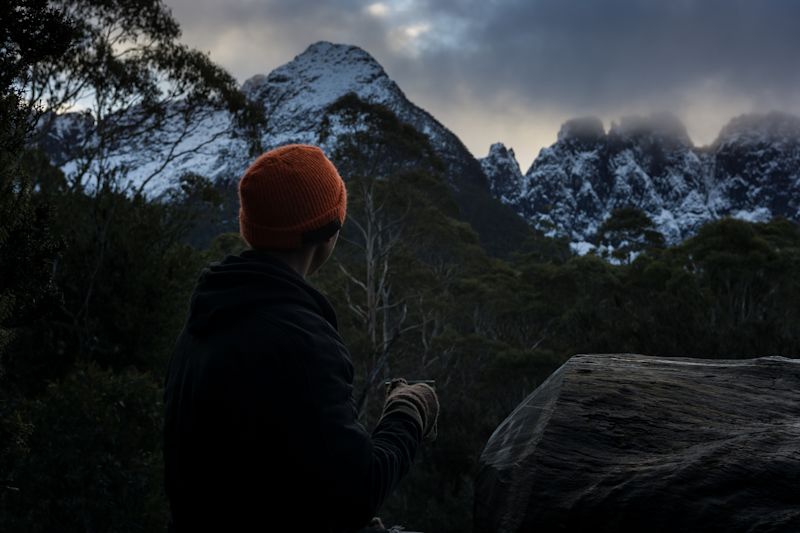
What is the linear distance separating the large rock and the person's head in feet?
3.71

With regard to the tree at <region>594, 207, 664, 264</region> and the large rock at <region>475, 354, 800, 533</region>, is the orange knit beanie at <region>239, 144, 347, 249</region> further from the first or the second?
the tree at <region>594, 207, 664, 264</region>

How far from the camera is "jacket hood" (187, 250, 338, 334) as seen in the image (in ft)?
4.26

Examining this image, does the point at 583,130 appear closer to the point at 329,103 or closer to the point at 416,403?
the point at 329,103

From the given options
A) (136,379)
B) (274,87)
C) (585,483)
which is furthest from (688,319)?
(274,87)

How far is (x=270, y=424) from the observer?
1218 millimetres

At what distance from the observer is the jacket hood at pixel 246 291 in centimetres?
130

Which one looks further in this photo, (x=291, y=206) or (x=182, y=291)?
(x=182, y=291)

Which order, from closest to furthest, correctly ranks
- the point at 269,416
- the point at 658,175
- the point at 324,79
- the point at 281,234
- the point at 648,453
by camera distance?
the point at 269,416 → the point at 281,234 → the point at 648,453 → the point at 324,79 → the point at 658,175

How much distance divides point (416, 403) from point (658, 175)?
4900 inches

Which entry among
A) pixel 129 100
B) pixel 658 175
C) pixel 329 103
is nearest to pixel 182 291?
pixel 129 100

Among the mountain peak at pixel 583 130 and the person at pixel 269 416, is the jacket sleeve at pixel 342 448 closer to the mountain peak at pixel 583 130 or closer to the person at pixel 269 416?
the person at pixel 269 416

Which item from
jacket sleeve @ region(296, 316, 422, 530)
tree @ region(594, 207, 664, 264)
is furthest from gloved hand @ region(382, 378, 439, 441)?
tree @ region(594, 207, 664, 264)

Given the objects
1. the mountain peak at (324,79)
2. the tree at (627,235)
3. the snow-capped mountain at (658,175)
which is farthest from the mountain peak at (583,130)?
the tree at (627,235)

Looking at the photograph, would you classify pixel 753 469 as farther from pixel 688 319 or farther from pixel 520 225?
pixel 520 225
